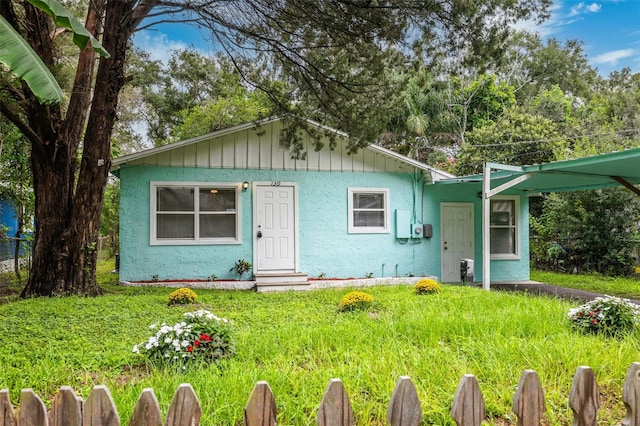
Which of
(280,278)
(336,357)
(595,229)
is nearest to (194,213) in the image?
(280,278)

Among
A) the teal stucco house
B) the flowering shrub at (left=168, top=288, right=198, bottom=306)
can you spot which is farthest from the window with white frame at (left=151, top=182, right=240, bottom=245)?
the flowering shrub at (left=168, top=288, right=198, bottom=306)

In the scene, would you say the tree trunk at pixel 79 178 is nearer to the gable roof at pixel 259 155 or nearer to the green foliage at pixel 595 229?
the gable roof at pixel 259 155

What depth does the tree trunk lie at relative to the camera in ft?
27.8

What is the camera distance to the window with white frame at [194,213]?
35.0 feet

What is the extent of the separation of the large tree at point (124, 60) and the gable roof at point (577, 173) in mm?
2659

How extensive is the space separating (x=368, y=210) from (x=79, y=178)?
6869mm

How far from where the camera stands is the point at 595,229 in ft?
49.2

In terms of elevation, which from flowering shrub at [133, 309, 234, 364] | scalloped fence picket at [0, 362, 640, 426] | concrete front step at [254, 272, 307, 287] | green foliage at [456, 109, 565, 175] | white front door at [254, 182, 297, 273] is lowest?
concrete front step at [254, 272, 307, 287]

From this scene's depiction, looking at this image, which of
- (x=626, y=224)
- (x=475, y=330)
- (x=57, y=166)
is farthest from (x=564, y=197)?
(x=57, y=166)

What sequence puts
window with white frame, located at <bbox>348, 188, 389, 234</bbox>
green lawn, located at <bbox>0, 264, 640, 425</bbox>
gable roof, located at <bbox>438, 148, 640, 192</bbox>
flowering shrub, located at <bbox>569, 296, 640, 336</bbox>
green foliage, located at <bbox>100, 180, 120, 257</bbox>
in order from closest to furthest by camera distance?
green lawn, located at <bbox>0, 264, 640, 425</bbox> < flowering shrub, located at <bbox>569, 296, 640, 336</bbox> < gable roof, located at <bbox>438, 148, 640, 192</bbox> < window with white frame, located at <bbox>348, 188, 389, 234</bbox> < green foliage, located at <bbox>100, 180, 120, 257</bbox>

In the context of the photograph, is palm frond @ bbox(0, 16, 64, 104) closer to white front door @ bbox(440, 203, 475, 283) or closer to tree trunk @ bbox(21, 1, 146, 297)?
tree trunk @ bbox(21, 1, 146, 297)

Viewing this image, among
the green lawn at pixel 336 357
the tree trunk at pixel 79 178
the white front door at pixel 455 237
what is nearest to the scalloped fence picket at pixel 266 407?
the green lawn at pixel 336 357

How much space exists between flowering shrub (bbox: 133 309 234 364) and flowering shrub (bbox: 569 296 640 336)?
3.67 metres

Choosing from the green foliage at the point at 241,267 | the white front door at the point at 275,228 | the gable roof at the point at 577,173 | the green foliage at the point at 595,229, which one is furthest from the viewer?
the green foliage at the point at 595,229
